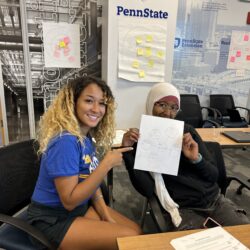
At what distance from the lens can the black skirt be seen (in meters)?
1.08

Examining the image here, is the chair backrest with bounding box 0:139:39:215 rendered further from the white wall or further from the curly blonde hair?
the white wall

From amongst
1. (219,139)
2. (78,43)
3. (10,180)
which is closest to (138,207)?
(219,139)

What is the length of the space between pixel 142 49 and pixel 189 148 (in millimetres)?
2009

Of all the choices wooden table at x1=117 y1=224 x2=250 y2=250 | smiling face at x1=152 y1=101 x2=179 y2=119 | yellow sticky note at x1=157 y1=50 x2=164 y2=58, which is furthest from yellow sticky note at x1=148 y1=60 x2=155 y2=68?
wooden table at x1=117 y1=224 x2=250 y2=250

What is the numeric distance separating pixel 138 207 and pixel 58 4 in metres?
2.79

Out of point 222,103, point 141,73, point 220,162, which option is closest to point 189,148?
point 220,162

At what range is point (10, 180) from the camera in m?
1.23

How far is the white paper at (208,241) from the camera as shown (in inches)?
32.5

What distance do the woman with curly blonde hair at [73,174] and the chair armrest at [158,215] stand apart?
129 mm

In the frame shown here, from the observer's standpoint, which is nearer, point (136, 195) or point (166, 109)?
point (166, 109)

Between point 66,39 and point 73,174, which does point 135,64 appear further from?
point 73,174

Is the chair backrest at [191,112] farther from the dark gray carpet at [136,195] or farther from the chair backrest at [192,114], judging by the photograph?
the dark gray carpet at [136,195]

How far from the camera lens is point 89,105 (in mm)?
1242

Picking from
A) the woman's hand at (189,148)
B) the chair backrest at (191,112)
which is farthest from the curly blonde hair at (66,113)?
the chair backrest at (191,112)
